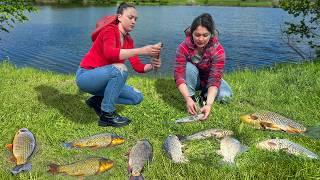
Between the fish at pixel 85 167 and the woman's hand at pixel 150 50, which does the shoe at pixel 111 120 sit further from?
the fish at pixel 85 167

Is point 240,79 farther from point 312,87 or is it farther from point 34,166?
point 34,166

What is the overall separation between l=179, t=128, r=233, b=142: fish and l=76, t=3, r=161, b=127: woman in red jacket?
1.20 m

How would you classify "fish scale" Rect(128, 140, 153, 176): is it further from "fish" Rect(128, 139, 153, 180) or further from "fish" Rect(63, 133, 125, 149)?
"fish" Rect(63, 133, 125, 149)

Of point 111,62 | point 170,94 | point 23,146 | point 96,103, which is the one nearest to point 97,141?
point 23,146

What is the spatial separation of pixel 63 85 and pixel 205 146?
4408mm

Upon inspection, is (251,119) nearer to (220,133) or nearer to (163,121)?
(220,133)

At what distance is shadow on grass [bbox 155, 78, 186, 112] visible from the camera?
23.6 ft

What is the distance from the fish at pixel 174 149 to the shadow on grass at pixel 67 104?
164cm

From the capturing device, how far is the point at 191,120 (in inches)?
237

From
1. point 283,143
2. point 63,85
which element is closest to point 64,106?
point 63,85

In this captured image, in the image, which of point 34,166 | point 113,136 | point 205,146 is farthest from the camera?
point 113,136

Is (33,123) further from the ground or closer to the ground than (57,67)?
further from the ground

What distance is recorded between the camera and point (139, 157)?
15.3 ft

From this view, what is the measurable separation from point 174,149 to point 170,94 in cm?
298
